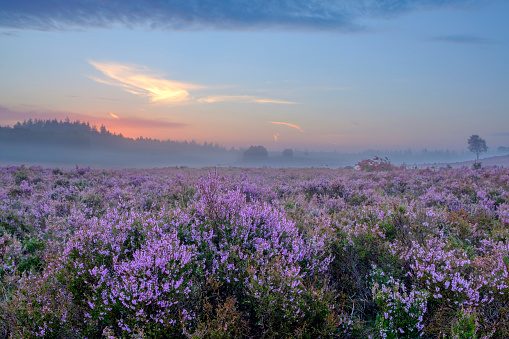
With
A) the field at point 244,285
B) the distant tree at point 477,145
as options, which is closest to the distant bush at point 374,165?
the field at point 244,285

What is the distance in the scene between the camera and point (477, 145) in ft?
367

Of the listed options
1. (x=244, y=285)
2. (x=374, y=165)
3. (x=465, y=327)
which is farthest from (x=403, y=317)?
(x=374, y=165)

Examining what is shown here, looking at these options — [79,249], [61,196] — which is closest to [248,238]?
[79,249]

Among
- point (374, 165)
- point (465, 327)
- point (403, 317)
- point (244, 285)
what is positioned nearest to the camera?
point (465, 327)

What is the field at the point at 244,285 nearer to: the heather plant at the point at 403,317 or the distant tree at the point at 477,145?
the heather plant at the point at 403,317

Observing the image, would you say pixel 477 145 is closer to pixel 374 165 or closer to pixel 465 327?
pixel 374 165

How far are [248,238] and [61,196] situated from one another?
8.22 metres

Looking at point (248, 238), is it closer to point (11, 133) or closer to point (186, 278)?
point (186, 278)

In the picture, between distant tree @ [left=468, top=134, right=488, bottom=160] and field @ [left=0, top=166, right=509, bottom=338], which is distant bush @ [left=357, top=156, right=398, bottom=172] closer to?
field @ [left=0, top=166, right=509, bottom=338]

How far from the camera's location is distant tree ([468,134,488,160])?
111 metres

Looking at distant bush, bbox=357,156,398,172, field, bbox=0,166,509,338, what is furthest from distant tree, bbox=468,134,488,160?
field, bbox=0,166,509,338

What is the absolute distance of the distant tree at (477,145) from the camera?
111 metres

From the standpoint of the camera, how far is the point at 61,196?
9.69 m

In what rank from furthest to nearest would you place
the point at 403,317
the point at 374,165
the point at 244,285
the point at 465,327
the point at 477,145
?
the point at 477,145 < the point at 374,165 < the point at 244,285 < the point at 403,317 < the point at 465,327
